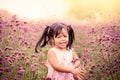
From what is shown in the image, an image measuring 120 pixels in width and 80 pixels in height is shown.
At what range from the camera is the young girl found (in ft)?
10.0

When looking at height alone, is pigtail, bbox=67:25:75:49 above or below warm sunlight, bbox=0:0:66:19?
below

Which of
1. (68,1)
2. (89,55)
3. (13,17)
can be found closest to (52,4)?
(68,1)

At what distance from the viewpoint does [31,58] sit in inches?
122

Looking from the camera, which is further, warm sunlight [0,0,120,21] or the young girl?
warm sunlight [0,0,120,21]

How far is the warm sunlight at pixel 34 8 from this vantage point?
10.5 ft

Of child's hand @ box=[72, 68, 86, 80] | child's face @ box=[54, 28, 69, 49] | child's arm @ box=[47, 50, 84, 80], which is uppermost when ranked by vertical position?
child's face @ box=[54, 28, 69, 49]

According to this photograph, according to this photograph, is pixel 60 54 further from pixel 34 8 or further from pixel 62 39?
pixel 34 8

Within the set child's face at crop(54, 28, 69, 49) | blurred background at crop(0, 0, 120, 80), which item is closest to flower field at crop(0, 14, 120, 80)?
blurred background at crop(0, 0, 120, 80)

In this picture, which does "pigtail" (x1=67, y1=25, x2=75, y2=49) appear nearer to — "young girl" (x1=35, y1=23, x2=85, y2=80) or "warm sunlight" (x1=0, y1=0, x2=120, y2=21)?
"young girl" (x1=35, y1=23, x2=85, y2=80)

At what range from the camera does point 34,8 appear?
3256 mm

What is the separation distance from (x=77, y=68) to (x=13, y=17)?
74 cm

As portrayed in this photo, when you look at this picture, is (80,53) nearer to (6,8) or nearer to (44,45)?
(44,45)

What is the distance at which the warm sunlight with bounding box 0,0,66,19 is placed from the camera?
3213 mm

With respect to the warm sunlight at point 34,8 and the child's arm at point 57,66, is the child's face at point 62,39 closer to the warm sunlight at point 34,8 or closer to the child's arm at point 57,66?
the child's arm at point 57,66
